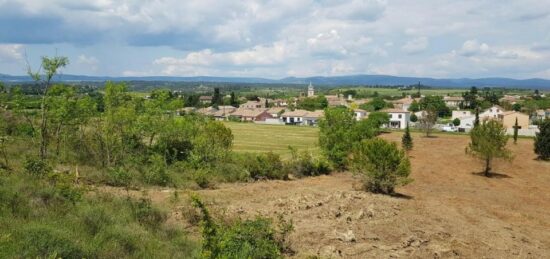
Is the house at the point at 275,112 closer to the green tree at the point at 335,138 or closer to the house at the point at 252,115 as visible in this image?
the house at the point at 252,115

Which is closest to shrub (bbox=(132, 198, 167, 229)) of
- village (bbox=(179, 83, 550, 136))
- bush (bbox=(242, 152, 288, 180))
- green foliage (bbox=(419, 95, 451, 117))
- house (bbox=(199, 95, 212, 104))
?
bush (bbox=(242, 152, 288, 180))

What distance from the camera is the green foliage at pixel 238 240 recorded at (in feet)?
33.6

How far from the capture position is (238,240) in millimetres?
11773

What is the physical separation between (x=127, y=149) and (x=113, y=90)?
178 inches

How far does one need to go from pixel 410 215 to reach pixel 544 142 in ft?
120

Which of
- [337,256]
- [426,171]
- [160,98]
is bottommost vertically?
[426,171]

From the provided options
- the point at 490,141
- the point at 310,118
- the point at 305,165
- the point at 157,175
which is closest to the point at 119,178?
the point at 157,175

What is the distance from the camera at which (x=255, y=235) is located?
12.3 metres

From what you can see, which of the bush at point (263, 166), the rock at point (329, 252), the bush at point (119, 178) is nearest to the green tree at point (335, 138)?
the bush at point (263, 166)

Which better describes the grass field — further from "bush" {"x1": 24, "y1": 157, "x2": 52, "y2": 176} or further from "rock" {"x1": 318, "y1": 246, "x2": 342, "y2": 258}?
"rock" {"x1": 318, "y1": 246, "x2": 342, "y2": 258}

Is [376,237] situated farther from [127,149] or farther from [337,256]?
[127,149]

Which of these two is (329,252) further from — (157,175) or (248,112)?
(248,112)

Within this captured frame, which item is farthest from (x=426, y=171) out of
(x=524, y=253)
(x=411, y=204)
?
(x=524, y=253)

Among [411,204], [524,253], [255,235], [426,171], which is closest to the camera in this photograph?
[255,235]
